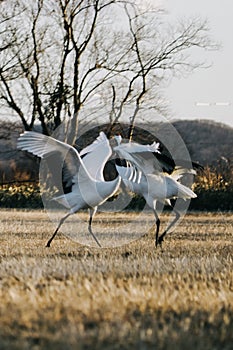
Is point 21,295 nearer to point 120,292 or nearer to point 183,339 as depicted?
point 120,292

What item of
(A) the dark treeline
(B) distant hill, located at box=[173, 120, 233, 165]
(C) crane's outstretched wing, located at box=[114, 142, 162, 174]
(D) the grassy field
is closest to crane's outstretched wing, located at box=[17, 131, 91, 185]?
(C) crane's outstretched wing, located at box=[114, 142, 162, 174]

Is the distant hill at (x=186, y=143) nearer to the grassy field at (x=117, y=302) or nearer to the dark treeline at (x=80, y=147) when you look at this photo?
the dark treeline at (x=80, y=147)

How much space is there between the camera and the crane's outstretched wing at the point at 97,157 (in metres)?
12.8

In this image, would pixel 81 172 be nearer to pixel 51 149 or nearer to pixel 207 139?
pixel 51 149

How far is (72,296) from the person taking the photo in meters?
5.63

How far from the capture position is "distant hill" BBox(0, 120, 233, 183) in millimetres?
31922

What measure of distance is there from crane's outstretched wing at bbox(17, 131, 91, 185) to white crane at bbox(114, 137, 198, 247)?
2.12ft

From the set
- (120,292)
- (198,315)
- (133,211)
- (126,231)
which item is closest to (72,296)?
(120,292)

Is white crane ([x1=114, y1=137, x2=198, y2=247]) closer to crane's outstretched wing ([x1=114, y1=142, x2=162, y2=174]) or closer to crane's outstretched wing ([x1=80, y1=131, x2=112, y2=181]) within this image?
crane's outstretched wing ([x1=114, y1=142, x2=162, y2=174])

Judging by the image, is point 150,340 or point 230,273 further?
point 230,273

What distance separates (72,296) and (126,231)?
9.99 m

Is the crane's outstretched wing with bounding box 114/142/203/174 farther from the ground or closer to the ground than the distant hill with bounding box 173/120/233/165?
closer to the ground

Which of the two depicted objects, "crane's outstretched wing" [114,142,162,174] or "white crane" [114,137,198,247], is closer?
"crane's outstretched wing" [114,142,162,174]

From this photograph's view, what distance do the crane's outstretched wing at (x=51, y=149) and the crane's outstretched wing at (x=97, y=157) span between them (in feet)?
1.37
